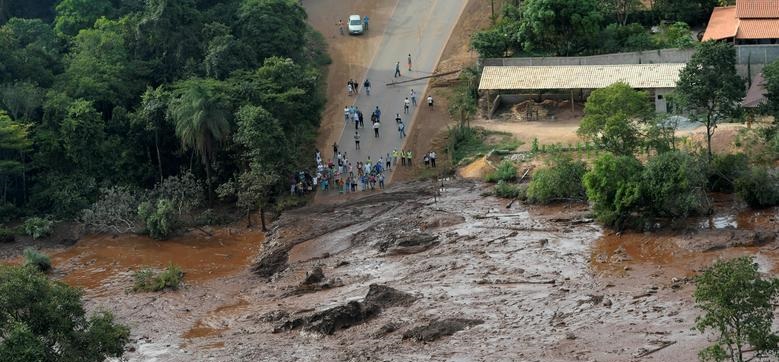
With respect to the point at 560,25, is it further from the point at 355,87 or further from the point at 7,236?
the point at 7,236

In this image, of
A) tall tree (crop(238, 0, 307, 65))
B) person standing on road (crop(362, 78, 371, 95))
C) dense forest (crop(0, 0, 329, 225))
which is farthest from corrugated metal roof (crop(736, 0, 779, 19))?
tall tree (crop(238, 0, 307, 65))

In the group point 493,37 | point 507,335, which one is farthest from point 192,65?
point 507,335

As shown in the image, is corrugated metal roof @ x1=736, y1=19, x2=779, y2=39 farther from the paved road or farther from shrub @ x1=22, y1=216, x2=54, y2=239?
shrub @ x1=22, y1=216, x2=54, y2=239

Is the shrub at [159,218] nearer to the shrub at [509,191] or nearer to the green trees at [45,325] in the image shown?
the shrub at [509,191]

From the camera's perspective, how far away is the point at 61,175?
62094 mm

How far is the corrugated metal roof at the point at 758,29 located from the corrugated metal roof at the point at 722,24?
0.36 m

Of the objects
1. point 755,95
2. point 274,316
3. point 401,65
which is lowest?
point 274,316

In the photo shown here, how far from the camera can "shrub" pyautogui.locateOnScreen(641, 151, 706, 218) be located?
5078 cm

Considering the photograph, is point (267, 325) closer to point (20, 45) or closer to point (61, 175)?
point (61, 175)

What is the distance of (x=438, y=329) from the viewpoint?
4366 cm

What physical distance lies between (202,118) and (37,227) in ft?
28.9

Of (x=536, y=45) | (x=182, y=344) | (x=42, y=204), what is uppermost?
(x=536, y=45)

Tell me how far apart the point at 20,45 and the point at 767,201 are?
38.3 m

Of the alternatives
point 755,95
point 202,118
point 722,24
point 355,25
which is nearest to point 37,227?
point 202,118
